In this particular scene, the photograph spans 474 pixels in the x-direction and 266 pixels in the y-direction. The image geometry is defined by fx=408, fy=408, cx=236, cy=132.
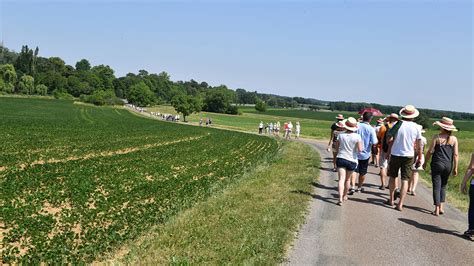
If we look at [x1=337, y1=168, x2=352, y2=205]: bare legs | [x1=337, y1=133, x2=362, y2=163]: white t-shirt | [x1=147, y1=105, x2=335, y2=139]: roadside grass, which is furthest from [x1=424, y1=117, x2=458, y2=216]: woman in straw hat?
[x1=147, y1=105, x2=335, y2=139]: roadside grass

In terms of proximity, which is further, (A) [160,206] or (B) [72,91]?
(B) [72,91]

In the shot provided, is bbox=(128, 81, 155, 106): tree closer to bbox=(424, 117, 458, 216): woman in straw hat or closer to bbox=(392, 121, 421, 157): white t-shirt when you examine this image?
bbox=(392, 121, 421, 157): white t-shirt

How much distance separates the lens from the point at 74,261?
5.87 metres

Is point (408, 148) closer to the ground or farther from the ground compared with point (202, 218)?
farther from the ground

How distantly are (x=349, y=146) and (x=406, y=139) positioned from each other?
1228 millimetres

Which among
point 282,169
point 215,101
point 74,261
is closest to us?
point 74,261

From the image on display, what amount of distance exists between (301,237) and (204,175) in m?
8.14

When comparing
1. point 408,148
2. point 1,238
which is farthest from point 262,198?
point 1,238

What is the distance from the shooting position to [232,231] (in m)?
6.74

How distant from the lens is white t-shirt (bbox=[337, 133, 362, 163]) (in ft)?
30.3

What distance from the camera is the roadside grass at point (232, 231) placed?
5625 mm

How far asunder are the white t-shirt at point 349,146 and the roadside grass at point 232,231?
1.35 m

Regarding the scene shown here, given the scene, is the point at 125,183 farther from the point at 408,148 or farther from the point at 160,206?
the point at 408,148

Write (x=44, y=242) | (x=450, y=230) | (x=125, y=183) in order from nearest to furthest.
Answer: (x=44, y=242)
(x=450, y=230)
(x=125, y=183)
